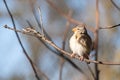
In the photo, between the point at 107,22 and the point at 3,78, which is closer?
the point at 107,22

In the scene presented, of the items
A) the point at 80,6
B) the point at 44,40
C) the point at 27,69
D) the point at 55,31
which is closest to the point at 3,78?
the point at 27,69

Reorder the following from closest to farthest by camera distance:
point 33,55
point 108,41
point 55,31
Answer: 1. point 108,41
2. point 33,55
3. point 55,31

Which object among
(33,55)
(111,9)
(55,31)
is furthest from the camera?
(55,31)

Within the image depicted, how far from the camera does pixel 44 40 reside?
211 cm

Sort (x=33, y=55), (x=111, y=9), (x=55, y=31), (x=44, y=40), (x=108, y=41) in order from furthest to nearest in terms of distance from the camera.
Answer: (x=55, y=31) → (x=33, y=55) → (x=111, y=9) → (x=108, y=41) → (x=44, y=40)

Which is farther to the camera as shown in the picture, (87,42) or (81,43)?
(81,43)

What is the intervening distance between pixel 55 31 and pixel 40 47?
0.38 metres

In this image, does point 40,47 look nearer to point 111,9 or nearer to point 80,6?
point 80,6

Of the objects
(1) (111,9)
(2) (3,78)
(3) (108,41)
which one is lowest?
Answer: (2) (3,78)

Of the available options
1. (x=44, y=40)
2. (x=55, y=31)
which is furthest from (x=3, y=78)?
(x=44, y=40)

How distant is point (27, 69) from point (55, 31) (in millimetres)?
846

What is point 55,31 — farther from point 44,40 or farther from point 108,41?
point 44,40

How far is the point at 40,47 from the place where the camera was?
7.78 metres

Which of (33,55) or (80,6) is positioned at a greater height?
(80,6)
